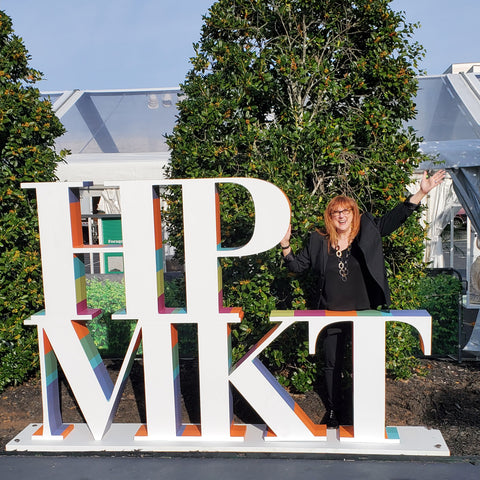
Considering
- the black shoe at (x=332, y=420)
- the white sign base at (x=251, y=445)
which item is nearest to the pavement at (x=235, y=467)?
the white sign base at (x=251, y=445)

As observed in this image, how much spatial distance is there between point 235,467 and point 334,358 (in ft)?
3.55

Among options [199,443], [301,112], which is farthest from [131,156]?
[199,443]

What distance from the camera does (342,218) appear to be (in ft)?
12.6

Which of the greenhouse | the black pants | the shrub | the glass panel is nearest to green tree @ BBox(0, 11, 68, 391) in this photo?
the greenhouse

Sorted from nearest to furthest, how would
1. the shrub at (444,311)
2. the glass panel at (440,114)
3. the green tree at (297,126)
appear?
the green tree at (297,126), the shrub at (444,311), the glass panel at (440,114)

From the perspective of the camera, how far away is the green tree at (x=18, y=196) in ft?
15.6

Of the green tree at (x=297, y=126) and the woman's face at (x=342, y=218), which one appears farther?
the green tree at (x=297, y=126)

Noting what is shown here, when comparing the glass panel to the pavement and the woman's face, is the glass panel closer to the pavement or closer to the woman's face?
the woman's face

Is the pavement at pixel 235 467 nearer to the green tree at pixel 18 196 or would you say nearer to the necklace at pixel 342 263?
the necklace at pixel 342 263

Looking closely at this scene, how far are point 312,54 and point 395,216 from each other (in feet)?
5.80

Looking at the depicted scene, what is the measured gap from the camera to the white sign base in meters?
3.58

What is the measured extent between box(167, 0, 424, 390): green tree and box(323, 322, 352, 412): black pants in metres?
0.50

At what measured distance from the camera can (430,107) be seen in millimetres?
8266

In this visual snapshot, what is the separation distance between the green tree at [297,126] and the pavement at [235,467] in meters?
1.14
